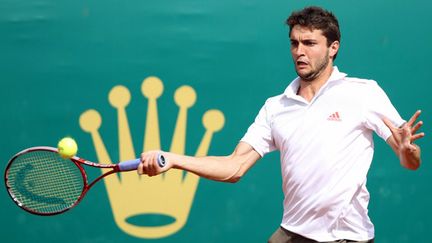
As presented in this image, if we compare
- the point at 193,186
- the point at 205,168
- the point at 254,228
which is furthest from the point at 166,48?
the point at 205,168

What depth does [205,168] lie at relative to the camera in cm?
310

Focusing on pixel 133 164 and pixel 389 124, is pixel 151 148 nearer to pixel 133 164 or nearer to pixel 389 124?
pixel 133 164

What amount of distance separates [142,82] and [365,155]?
5.55 feet

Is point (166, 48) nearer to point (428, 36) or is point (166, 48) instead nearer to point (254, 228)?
point (254, 228)

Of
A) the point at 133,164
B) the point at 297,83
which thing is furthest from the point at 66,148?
the point at 297,83

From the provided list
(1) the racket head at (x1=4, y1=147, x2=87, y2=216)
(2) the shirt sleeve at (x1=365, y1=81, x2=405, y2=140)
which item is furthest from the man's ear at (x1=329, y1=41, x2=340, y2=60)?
(1) the racket head at (x1=4, y1=147, x2=87, y2=216)

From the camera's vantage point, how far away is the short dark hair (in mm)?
3275

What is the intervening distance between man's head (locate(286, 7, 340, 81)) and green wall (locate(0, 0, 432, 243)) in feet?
3.56

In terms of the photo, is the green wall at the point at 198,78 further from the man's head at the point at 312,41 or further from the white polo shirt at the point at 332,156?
the white polo shirt at the point at 332,156

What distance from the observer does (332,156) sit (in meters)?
3.07

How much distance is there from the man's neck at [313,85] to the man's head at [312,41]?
0.05 ft

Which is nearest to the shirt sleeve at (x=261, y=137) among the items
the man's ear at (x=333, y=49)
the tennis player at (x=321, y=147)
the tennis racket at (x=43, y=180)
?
the tennis player at (x=321, y=147)

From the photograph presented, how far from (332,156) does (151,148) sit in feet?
5.16

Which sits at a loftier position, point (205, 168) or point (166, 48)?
point (166, 48)
